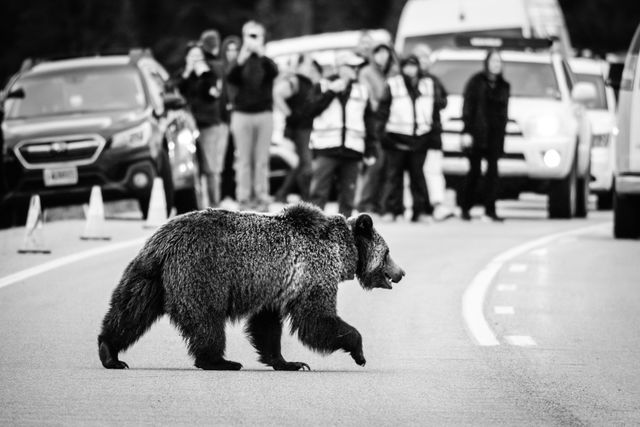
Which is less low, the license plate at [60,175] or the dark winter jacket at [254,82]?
the dark winter jacket at [254,82]

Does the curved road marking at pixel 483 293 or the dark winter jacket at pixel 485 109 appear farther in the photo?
the dark winter jacket at pixel 485 109

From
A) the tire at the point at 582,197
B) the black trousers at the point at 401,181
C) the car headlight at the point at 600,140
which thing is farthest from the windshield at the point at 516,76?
the black trousers at the point at 401,181

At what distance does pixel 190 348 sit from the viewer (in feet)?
32.7

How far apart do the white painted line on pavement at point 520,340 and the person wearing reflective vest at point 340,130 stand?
8423 millimetres

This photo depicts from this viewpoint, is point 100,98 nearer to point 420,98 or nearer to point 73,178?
point 73,178

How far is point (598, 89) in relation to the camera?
2898 cm

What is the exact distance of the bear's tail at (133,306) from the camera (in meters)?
9.88

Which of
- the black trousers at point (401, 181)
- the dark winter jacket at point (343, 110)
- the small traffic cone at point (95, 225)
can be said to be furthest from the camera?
the black trousers at point (401, 181)

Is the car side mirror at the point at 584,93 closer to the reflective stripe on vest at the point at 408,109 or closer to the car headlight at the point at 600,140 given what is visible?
the reflective stripe on vest at the point at 408,109

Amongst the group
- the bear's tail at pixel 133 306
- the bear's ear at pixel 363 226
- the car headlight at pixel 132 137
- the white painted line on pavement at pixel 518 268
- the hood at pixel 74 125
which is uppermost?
the bear's ear at pixel 363 226

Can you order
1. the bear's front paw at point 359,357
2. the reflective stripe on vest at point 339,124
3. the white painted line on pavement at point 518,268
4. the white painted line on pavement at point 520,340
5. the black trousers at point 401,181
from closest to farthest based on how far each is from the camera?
the bear's front paw at point 359,357, the white painted line on pavement at point 520,340, the white painted line on pavement at point 518,268, the reflective stripe on vest at point 339,124, the black trousers at point 401,181

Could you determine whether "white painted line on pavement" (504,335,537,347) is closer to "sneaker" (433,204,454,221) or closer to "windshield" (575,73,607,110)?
"sneaker" (433,204,454,221)

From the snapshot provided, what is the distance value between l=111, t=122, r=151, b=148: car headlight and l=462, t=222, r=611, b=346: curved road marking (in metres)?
4.58

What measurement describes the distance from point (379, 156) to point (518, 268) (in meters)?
6.14
